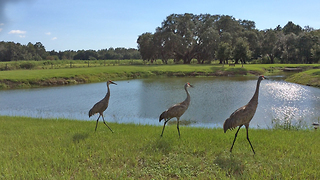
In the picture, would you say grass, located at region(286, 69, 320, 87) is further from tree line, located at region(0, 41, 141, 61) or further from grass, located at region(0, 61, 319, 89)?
tree line, located at region(0, 41, 141, 61)

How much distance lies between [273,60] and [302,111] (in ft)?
226

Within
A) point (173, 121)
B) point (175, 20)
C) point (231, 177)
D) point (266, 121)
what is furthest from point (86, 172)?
point (175, 20)

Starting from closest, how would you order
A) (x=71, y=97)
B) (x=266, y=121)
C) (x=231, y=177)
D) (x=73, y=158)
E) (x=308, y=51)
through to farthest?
(x=231, y=177) < (x=73, y=158) < (x=266, y=121) < (x=71, y=97) < (x=308, y=51)

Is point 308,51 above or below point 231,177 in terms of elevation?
above

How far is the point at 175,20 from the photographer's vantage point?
2803 inches

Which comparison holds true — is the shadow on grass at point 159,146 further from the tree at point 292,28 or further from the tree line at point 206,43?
the tree at point 292,28

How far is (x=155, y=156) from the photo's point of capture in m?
6.94

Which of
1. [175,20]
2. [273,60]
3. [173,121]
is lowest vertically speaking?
[173,121]

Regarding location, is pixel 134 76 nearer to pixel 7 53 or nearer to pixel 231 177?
Answer: pixel 231 177

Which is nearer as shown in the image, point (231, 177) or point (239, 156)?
point (231, 177)

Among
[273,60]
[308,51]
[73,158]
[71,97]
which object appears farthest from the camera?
[273,60]

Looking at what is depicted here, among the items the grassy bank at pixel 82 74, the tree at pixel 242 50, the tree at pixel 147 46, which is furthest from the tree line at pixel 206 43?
the grassy bank at pixel 82 74

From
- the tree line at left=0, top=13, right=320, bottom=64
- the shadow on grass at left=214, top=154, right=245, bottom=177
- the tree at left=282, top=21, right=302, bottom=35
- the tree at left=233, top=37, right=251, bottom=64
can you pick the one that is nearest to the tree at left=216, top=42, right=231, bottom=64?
the tree at left=233, top=37, right=251, bottom=64

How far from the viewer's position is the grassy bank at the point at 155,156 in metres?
5.93
